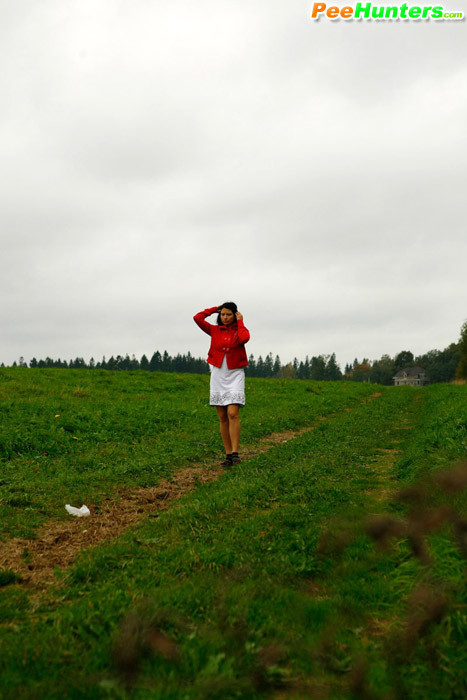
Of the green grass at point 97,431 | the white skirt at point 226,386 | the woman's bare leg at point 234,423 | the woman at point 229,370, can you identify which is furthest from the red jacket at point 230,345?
the green grass at point 97,431

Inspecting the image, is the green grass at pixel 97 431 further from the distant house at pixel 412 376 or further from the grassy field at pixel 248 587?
the distant house at pixel 412 376

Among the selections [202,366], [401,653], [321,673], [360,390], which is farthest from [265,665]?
[202,366]

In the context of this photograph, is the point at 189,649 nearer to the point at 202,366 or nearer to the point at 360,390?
the point at 360,390

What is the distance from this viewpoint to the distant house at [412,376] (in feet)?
519

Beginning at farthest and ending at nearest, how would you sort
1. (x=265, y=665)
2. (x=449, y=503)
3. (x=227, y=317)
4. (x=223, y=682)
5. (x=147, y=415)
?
(x=147, y=415) < (x=227, y=317) < (x=449, y=503) < (x=265, y=665) < (x=223, y=682)

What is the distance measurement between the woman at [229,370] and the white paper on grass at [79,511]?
4148mm

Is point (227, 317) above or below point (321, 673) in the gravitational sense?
above

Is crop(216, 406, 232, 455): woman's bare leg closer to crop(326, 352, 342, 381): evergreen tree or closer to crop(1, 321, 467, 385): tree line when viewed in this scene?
crop(1, 321, 467, 385): tree line

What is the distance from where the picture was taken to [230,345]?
437 inches

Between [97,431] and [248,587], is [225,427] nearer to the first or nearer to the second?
[97,431]

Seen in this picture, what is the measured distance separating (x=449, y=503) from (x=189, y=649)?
13.1 feet

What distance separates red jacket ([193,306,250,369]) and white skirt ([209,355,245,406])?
0.14 m

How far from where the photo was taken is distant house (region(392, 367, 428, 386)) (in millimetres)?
158325

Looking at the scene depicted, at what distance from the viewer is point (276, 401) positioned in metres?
24.2
